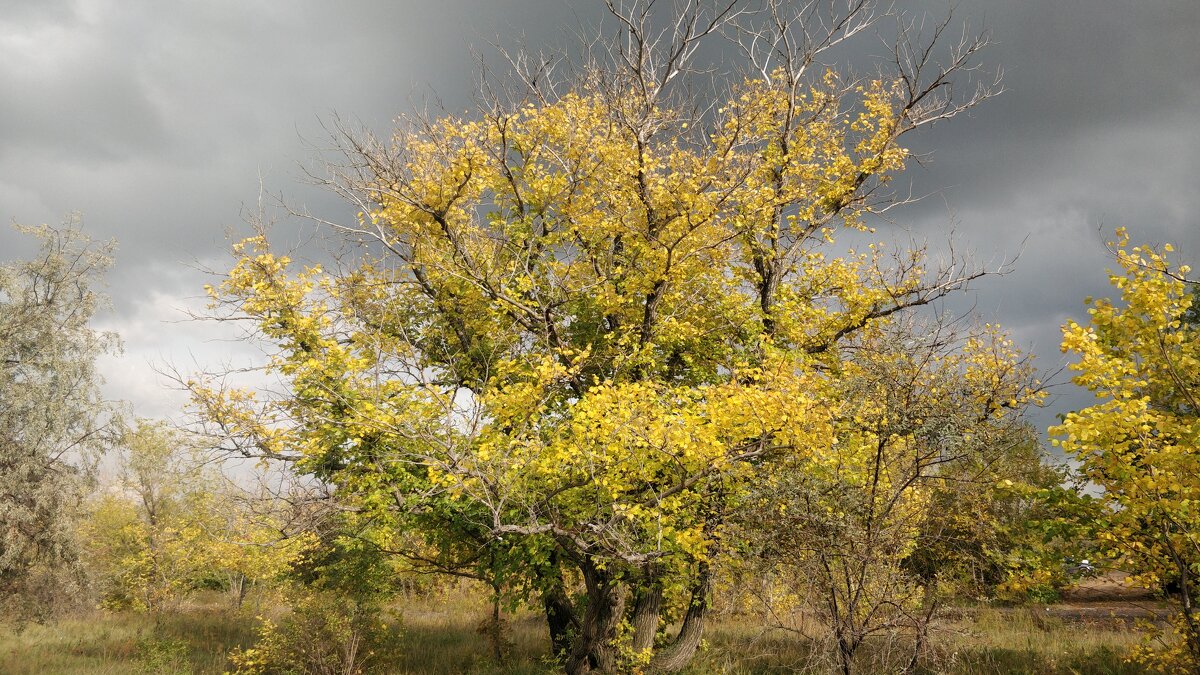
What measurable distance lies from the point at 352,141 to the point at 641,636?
9.67 m

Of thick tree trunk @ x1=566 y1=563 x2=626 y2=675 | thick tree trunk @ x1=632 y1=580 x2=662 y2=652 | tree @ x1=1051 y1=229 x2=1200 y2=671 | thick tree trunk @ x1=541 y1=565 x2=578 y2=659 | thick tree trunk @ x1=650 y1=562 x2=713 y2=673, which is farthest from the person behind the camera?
thick tree trunk @ x1=541 y1=565 x2=578 y2=659

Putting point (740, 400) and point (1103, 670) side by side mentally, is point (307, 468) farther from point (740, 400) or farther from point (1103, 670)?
point (1103, 670)

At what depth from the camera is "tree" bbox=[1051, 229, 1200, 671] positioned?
212 inches

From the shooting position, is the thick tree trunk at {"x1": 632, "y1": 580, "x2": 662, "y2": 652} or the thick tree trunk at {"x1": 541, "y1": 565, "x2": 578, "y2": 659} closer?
the thick tree trunk at {"x1": 632, "y1": 580, "x2": 662, "y2": 652}

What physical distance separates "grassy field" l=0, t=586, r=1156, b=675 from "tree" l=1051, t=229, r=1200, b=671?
6.94 feet

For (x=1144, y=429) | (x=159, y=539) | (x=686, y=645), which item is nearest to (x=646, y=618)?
(x=686, y=645)

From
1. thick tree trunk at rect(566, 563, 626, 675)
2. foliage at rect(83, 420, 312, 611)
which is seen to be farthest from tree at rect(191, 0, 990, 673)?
foliage at rect(83, 420, 312, 611)

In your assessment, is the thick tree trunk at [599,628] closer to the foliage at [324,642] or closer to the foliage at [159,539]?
the foliage at [324,642]

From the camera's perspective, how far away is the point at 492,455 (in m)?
8.48

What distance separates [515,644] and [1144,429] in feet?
49.1

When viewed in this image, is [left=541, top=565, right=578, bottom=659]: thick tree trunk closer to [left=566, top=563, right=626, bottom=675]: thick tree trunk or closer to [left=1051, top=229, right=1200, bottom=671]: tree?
[left=566, top=563, right=626, bottom=675]: thick tree trunk

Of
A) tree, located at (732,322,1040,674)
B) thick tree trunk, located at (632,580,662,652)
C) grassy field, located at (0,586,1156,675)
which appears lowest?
grassy field, located at (0,586,1156,675)

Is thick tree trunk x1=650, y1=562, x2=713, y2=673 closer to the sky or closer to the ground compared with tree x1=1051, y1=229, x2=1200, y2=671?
closer to the ground

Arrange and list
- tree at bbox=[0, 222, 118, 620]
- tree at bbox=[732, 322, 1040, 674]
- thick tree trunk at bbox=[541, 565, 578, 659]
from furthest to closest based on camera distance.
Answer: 1. tree at bbox=[0, 222, 118, 620]
2. thick tree trunk at bbox=[541, 565, 578, 659]
3. tree at bbox=[732, 322, 1040, 674]
